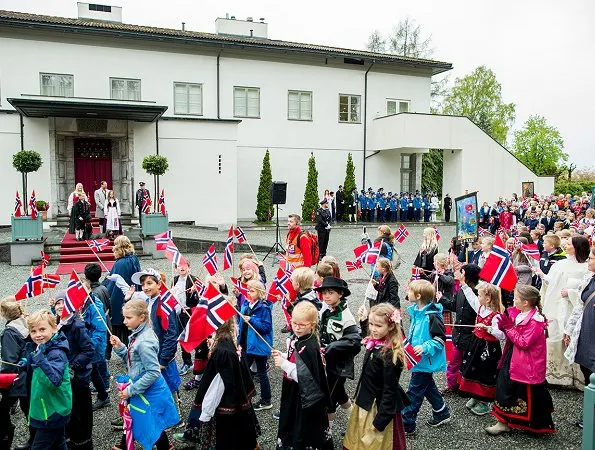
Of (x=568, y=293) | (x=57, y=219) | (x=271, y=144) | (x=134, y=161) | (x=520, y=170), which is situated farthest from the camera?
(x=520, y=170)

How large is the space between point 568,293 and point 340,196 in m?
21.9

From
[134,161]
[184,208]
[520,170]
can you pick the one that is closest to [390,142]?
[520,170]

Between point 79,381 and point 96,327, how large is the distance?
1022 millimetres

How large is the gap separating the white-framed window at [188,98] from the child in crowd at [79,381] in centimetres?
2125

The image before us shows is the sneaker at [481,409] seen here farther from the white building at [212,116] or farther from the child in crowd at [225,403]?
the white building at [212,116]

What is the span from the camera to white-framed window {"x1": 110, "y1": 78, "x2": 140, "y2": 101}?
24.0m

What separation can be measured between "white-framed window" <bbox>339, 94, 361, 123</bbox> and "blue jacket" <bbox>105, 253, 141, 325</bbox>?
2297 cm

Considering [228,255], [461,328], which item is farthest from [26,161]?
[461,328]

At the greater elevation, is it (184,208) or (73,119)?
(73,119)

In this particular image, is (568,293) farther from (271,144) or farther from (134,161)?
(271,144)

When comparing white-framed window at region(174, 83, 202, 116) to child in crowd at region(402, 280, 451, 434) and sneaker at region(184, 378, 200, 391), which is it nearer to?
sneaker at region(184, 378, 200, 391)

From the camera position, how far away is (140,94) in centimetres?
2444

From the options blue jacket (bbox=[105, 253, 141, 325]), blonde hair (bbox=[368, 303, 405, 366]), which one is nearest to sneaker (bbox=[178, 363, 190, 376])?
blue jacket (bbox=[105, 253, 141, 325])

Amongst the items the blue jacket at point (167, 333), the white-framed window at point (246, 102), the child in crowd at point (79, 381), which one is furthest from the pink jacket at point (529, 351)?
the white-framed window at point (246, 102)
